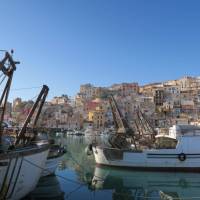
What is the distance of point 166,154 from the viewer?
2736 cm

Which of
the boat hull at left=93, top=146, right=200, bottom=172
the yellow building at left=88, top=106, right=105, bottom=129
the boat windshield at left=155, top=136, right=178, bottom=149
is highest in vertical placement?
the yellow building at left=88, top=106, right=105, bottom=129

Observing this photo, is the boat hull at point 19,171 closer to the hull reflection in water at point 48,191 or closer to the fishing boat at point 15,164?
the fishing boat at point 15,164

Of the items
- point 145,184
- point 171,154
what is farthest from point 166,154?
point 145,184

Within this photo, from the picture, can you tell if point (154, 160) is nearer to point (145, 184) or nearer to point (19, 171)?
point (145, 184)

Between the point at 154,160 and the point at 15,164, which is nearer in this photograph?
the point at 15,164

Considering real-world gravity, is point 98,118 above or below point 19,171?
above

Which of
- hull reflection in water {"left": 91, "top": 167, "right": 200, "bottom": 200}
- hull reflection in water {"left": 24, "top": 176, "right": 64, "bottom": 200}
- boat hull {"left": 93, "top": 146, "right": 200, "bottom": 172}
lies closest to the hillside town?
boat hull {"left": 93, "top": 146, "right": 200, "bottom": 172}

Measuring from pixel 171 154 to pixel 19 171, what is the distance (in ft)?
52.5

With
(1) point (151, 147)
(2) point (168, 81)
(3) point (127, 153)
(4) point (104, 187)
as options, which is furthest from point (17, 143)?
(2) point (168, 81)

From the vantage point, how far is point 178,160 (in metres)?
27.1

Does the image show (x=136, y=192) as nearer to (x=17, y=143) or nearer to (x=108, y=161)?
(x=17, y=143)

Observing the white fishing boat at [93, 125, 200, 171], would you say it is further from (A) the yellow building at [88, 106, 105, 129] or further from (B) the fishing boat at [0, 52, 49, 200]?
(A) the yellow building at [88, 106, 105, 129]

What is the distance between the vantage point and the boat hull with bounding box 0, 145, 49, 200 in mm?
13406

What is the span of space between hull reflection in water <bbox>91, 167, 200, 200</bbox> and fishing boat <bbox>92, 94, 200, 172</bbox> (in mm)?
873
